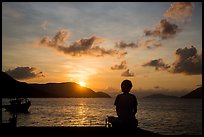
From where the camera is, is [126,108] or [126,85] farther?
[126,108]

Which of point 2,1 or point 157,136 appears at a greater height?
point 2,1

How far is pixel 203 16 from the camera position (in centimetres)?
566

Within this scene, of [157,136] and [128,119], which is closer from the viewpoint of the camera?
[128,119]

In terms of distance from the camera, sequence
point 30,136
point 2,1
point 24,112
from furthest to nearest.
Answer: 1. point 24,112
2. point 30,136
3. point 2,1

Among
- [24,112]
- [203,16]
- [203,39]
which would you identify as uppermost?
[203,16]

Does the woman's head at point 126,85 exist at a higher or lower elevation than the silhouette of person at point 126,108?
higher

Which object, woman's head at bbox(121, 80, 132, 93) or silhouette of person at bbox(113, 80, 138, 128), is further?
silhouette of person at bbox(113, 80, 138, 128)

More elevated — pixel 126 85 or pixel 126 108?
pixel 126 85

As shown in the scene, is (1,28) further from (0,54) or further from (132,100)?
(132,100)

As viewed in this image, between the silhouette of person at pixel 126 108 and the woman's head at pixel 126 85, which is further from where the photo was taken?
the silhouette of person at pixel 126 108

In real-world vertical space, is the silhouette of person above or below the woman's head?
below

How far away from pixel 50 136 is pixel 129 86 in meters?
4.75

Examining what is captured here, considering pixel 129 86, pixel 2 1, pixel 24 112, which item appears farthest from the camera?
pixel 24 112

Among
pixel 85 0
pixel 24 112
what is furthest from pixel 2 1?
pixel 24 112
